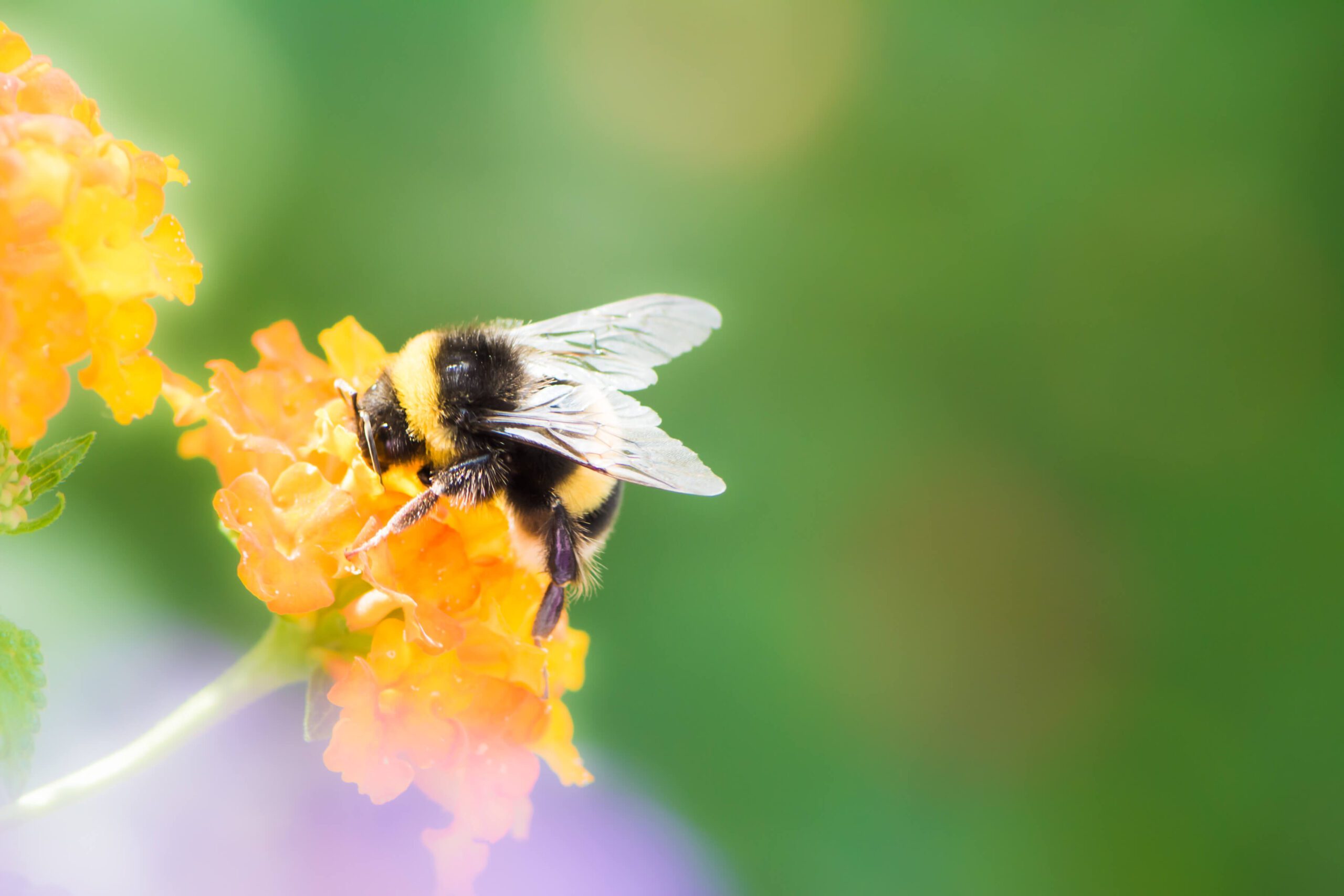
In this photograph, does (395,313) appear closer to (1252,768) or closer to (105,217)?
(105,217)

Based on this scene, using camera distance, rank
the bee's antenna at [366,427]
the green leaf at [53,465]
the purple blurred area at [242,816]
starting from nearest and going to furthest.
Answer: the green leaf at [53,465] < the bee's antenna at [366,427] < the purple blurred area at [242,816]

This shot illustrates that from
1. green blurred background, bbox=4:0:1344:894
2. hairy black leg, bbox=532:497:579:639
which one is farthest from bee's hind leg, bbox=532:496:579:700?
green blurred background, bbox=4:0:1344:894

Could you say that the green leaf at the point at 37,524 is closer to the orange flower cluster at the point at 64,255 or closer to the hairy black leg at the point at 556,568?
the orange flower cluster at the point at 64,255

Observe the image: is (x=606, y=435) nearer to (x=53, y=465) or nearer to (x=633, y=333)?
(x=633, y=333)

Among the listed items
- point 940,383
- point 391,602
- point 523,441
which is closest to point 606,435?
point 523,441

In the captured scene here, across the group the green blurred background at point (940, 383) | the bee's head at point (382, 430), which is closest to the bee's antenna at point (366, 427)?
the bee's head at point (382, 430)

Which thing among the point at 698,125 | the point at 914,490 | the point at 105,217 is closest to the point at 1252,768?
the point at 914,490
